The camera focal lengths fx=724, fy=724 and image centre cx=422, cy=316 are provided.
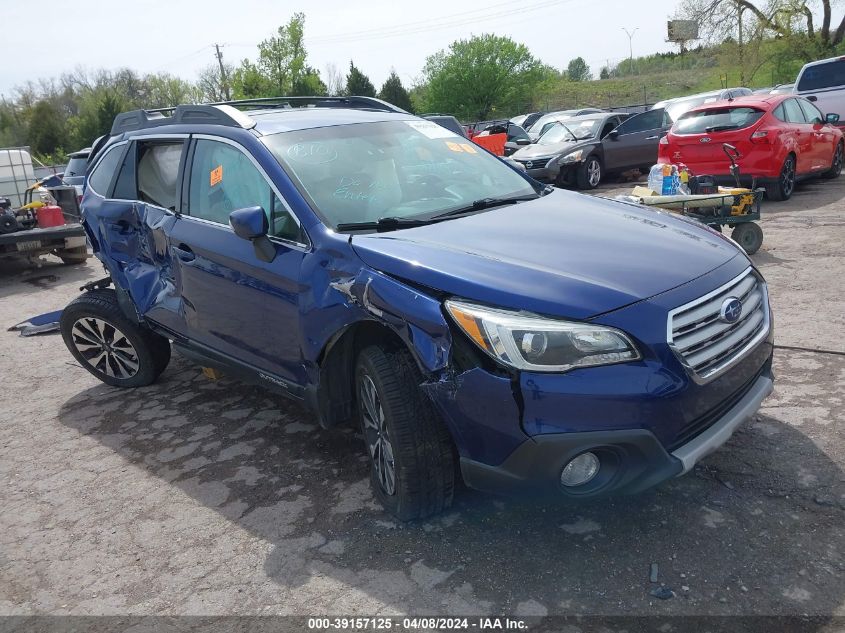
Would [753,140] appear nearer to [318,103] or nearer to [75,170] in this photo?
[318,103]

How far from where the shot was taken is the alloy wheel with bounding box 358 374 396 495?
3.07 m

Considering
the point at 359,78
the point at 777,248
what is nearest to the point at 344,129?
the point at 777,248

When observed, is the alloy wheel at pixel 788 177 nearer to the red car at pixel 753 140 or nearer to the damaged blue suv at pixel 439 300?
the red car at pixel 753 140

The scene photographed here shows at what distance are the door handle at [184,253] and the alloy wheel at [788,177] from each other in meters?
8.89

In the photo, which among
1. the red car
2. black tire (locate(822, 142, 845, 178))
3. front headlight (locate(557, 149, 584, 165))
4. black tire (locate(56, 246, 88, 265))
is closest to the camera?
the red car

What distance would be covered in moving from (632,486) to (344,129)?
8.05 feet

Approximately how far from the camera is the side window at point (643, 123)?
48.8ft

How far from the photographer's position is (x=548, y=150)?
46.5 feet

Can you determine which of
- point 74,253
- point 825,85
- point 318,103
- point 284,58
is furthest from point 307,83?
point 318,103

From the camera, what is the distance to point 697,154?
1009cm

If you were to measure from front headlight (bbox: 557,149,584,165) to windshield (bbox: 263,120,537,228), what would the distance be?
32.4 feet

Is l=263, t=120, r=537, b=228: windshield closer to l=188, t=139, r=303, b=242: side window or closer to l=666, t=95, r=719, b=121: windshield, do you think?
l=188, t=139, r=303, b=242: side window

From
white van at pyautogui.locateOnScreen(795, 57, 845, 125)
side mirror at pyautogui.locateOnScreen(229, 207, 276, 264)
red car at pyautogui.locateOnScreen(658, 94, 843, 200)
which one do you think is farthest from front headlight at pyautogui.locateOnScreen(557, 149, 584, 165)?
side mirror at pyautogui.locateOnScreen(229, 207, 276, 264)

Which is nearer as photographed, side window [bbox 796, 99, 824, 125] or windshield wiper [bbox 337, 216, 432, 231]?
windshield wiper [bbox 337, 216, 432, 231]
